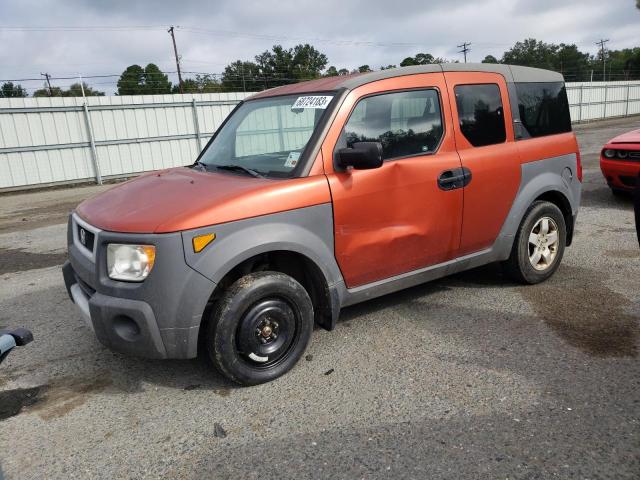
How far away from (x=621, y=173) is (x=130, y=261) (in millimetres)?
7497

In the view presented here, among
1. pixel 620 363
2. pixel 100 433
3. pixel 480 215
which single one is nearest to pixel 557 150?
pixel 480 215

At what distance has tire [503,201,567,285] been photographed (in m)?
4.41

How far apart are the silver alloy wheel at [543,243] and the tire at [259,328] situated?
7.75 ft

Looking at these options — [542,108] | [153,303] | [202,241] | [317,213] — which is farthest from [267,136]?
[542,108]

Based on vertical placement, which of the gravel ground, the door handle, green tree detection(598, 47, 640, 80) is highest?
green tree detection(598, 47, 640, 80)

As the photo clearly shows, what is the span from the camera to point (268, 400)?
302 centimetres

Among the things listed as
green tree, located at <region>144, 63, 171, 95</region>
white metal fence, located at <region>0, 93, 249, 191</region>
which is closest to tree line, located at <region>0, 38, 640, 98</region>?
green tree, located at <region>144, 63, 171, 95</region>

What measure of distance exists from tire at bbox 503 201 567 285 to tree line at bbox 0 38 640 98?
40239 mm

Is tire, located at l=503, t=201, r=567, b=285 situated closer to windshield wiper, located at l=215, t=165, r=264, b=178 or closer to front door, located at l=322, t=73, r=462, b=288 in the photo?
front door, located at l=322, t=73, r=462, b=288

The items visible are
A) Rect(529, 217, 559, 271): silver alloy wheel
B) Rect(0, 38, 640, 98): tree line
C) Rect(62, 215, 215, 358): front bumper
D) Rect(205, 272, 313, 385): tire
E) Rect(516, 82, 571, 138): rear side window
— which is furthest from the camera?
Rect(0, 38, 640, 98): tree line

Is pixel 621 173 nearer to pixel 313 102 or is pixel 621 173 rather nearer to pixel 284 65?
pixel 313 102

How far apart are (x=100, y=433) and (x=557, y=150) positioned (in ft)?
13.7

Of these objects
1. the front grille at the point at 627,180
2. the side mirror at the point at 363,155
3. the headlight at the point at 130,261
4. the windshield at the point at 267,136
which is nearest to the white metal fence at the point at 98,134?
the windshield at the point at 267,136

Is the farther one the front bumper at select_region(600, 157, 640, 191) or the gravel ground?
the front bumper at select_region(600, 157, 640, 191)
